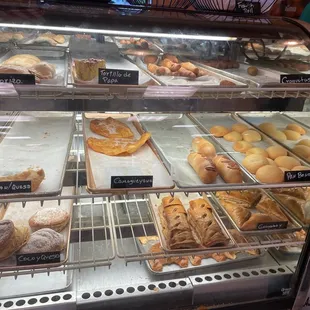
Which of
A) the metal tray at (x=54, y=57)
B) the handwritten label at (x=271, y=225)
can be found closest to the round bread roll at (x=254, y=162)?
the handwritten label at (x=271, y=225)

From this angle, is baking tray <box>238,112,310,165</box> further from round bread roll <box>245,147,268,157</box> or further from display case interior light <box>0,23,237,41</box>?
display case interior light <box>0,23,237,41</box>

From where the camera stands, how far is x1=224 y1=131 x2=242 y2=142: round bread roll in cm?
205

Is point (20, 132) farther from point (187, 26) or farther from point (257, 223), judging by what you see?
point (257, 223)

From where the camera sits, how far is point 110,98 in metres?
1.44

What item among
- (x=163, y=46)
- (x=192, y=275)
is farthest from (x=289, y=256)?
(x=163, y=46)

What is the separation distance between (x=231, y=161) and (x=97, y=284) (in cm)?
89

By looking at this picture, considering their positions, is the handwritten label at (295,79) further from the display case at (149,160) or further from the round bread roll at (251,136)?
the round bread roll at (251,136)

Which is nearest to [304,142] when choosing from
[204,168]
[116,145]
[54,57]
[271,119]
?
[271,119]

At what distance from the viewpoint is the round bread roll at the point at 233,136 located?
205 cm

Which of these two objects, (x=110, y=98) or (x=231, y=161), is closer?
(x=110, y=98)

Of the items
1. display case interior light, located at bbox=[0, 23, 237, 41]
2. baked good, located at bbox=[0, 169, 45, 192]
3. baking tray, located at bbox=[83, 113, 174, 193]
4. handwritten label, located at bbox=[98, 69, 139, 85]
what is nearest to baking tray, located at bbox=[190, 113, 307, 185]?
baking tray, located at bbox=[83, 113, 174, 193]

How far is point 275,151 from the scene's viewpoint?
194 cm

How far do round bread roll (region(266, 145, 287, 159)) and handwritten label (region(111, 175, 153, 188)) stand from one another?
758 mm

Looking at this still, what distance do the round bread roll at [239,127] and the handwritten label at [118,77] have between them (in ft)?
3.00
